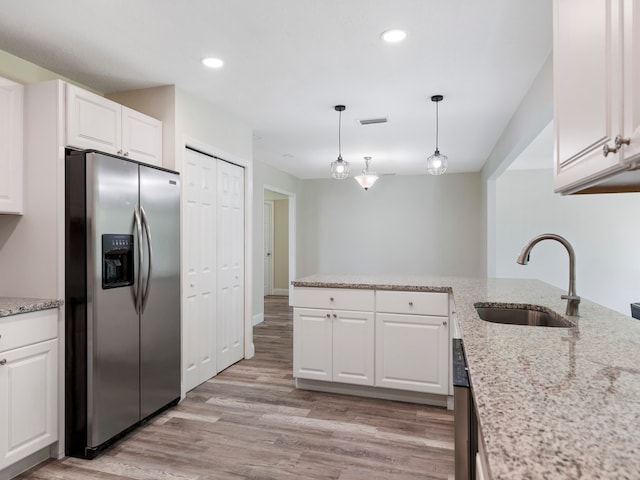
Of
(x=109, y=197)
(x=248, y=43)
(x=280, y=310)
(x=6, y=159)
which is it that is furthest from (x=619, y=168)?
(x=280, y=310)

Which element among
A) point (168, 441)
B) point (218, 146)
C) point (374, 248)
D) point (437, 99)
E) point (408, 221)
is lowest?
point (168, 441)

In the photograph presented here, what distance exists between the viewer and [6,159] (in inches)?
88.4

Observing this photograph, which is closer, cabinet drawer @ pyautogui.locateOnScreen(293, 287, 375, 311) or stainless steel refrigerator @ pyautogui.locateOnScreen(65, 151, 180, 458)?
stainless steel refrigerator @ pyautogui.locateOnScreen(65, 151, 180, 458)

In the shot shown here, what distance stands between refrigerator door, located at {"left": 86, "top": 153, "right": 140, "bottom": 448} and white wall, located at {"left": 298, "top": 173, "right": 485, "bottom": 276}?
210 inches

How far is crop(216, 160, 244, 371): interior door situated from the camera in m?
3.62

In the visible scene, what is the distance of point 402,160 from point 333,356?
3.68m

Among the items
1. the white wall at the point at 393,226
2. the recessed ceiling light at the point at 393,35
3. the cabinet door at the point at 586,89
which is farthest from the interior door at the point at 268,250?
the cabinet door at the point at 586,89

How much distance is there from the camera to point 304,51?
246 centimetres

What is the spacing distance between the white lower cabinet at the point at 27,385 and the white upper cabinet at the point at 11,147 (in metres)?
0.70

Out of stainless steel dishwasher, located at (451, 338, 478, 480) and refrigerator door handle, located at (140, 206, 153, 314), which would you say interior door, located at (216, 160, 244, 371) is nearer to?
refrigerator door handle, located at (140, 206, 153, 314)

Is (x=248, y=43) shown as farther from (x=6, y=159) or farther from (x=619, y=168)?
(x=619, y=168)

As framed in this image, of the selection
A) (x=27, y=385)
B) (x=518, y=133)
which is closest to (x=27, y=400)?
(x=27, y=385)

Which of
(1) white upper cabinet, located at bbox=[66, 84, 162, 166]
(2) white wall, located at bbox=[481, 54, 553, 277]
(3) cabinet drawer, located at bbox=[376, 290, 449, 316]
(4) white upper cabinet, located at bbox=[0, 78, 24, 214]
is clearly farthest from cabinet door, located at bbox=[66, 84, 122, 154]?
(2) white wall, located at bbox=[481, 54, 553, 277]

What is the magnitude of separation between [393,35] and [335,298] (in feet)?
6.23
